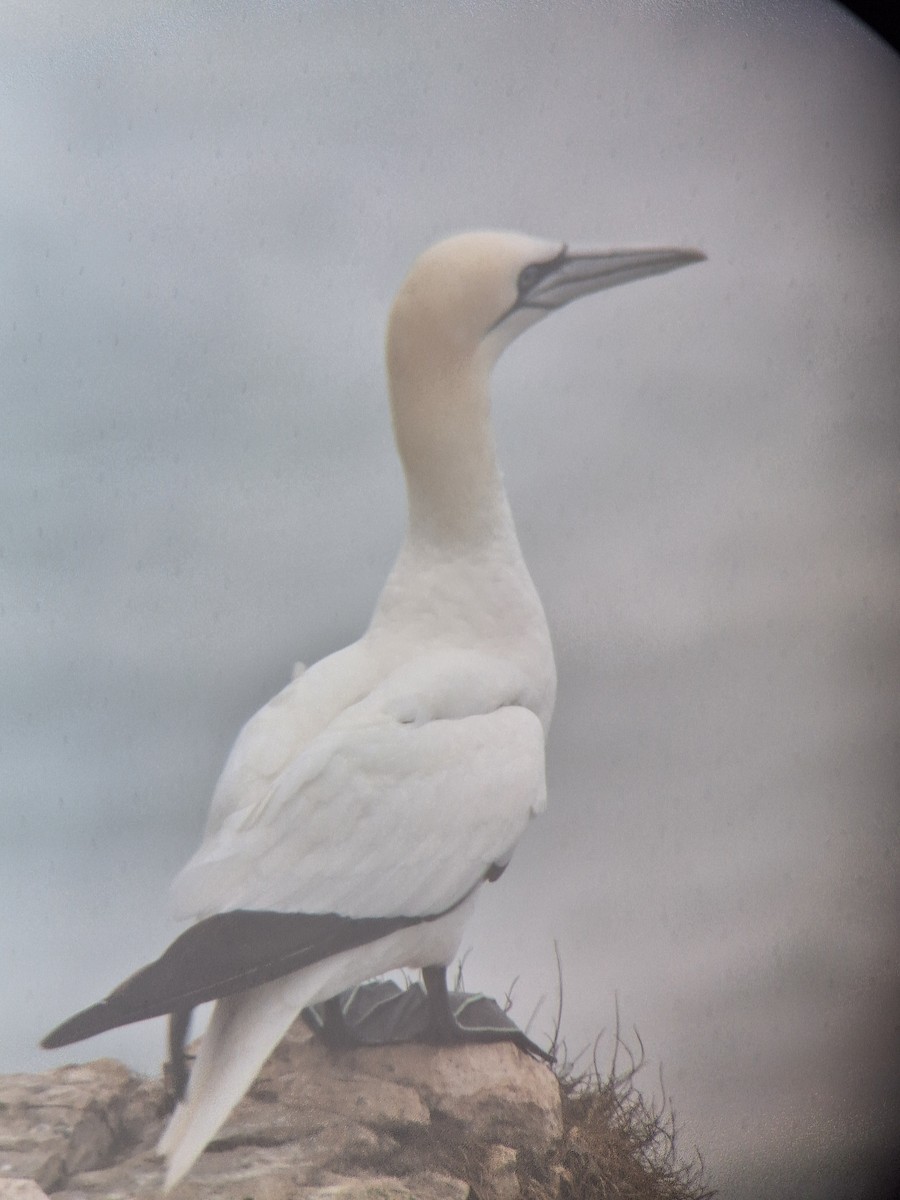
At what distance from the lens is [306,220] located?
9.54 feet

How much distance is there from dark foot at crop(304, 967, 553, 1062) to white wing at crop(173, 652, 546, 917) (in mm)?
298

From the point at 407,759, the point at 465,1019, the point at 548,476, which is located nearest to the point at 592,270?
the point at 548,476

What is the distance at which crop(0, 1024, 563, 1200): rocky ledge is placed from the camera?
87.5 inches

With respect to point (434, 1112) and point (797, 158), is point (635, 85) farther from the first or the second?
point (434, 1112)

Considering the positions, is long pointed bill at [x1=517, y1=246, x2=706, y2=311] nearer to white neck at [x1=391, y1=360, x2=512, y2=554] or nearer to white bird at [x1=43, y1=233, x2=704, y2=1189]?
white bird at [x1=43, y1=233, x2=704, y2=1189]

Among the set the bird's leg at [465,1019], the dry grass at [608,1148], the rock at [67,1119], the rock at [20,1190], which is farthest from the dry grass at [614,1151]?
the rock at [20,1190]

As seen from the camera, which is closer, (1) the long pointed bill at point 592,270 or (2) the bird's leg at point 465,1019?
(2) the bird's leg at point 465,1019

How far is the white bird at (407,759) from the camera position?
7.10 ft

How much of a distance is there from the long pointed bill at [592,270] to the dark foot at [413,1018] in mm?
1380

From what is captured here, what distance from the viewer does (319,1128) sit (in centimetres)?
234

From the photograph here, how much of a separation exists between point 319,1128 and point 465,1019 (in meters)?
0.39

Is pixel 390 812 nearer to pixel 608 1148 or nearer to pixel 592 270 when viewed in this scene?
pixel 608 1148

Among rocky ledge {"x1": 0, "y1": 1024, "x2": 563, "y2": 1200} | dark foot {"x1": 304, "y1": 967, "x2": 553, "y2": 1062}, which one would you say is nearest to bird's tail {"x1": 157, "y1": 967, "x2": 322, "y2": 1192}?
rocky ledge {"x1": 0, "y1": 1024, "x2": 563, "y2": 1200}

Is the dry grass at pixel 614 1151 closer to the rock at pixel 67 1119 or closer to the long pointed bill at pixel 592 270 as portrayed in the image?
the rock at pixel 67 1119
